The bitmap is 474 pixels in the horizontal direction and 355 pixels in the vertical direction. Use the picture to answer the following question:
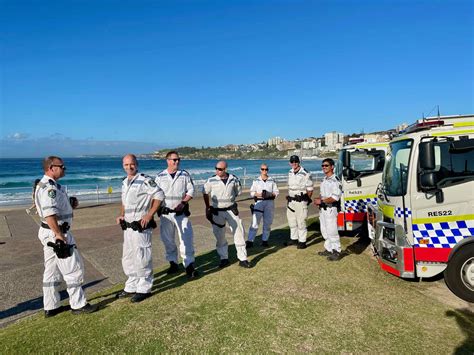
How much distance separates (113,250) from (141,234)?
3.50 m

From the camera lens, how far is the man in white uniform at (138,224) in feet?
13.9

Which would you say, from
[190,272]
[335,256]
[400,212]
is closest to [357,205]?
[335,256]

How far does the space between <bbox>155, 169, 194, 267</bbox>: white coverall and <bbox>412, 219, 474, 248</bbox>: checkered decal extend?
3323mm

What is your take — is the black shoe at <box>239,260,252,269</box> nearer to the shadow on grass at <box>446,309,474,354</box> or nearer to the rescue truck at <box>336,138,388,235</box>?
the shadow on grass at <box>446,309,474,354</box>

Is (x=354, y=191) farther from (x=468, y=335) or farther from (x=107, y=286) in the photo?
(x=107, y=286)

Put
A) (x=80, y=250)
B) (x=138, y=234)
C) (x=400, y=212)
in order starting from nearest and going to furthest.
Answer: (x=138, y=234) < (x=400, y=212) < (x=80, y=250)

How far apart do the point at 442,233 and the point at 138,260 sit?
13.2 ft

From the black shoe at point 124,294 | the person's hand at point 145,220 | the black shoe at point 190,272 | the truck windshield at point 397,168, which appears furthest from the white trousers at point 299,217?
the black shoe at point 124,294

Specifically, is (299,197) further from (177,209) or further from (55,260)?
(55,260)

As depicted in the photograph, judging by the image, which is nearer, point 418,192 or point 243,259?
point 418,192

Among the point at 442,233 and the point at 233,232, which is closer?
the point at 442,233

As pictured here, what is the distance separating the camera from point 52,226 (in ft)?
12.1

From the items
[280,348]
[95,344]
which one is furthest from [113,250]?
[280,348]

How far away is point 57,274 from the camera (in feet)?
12.9
